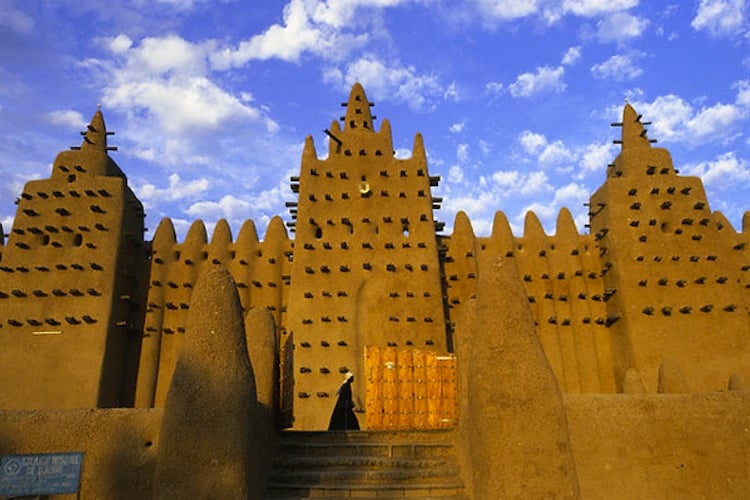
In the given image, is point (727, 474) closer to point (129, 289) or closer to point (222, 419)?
point (222, 419)

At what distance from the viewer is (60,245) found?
17266mm

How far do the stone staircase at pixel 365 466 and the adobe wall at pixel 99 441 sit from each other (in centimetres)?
174

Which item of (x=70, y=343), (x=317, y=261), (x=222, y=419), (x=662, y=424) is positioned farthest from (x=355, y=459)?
(x=70, y=343)

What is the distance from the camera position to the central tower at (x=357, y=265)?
16.0 m

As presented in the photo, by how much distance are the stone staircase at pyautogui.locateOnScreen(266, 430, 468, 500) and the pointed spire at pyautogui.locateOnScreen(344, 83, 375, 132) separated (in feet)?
43.6

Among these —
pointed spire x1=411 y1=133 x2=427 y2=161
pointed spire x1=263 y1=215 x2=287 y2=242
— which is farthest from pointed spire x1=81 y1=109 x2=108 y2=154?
pointed spire x1=411 y1=133 x2=427 y2=161

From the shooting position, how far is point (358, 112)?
832 inches

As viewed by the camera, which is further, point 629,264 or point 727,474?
point 629,264

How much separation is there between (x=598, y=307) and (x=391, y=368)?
7.90 meters

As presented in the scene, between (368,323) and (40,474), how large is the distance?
10.1 metres

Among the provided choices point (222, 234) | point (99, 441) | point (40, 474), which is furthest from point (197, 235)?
point (40, 474)

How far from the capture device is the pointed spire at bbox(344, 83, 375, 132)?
20875 millimetres

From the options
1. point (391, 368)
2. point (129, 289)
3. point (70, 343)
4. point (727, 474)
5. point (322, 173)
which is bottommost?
point (727, 474)

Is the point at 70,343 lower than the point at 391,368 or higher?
higher
